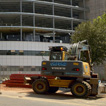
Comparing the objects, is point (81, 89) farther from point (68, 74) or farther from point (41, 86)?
point (41, 86)

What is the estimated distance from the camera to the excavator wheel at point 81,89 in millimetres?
15551

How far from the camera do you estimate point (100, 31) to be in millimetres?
28359

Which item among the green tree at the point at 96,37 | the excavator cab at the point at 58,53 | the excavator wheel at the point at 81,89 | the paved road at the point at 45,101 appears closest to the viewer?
the paved road at the point at 45,101

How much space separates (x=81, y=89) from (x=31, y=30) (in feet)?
125

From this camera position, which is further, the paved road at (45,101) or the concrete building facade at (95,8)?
the concrete building facade at (95,8)

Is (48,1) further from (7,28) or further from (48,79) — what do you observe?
(48,79)

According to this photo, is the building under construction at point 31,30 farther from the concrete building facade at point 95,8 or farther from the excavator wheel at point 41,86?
the excavator wheel at point 41,86

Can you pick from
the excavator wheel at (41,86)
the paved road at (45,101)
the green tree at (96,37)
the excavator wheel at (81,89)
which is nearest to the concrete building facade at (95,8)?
the green tree at (96,37)

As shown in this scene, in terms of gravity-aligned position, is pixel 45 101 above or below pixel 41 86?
below

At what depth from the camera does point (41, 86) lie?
1706 centimetres

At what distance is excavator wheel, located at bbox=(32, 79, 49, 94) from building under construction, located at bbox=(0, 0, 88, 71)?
2899cm

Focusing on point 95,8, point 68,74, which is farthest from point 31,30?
point 68,74

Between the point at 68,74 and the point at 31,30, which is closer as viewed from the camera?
the point at 68,74

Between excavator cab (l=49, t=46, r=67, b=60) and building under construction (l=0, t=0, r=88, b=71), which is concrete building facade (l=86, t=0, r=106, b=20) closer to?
building under construction (l=0, t=0, r=88, b=71)
